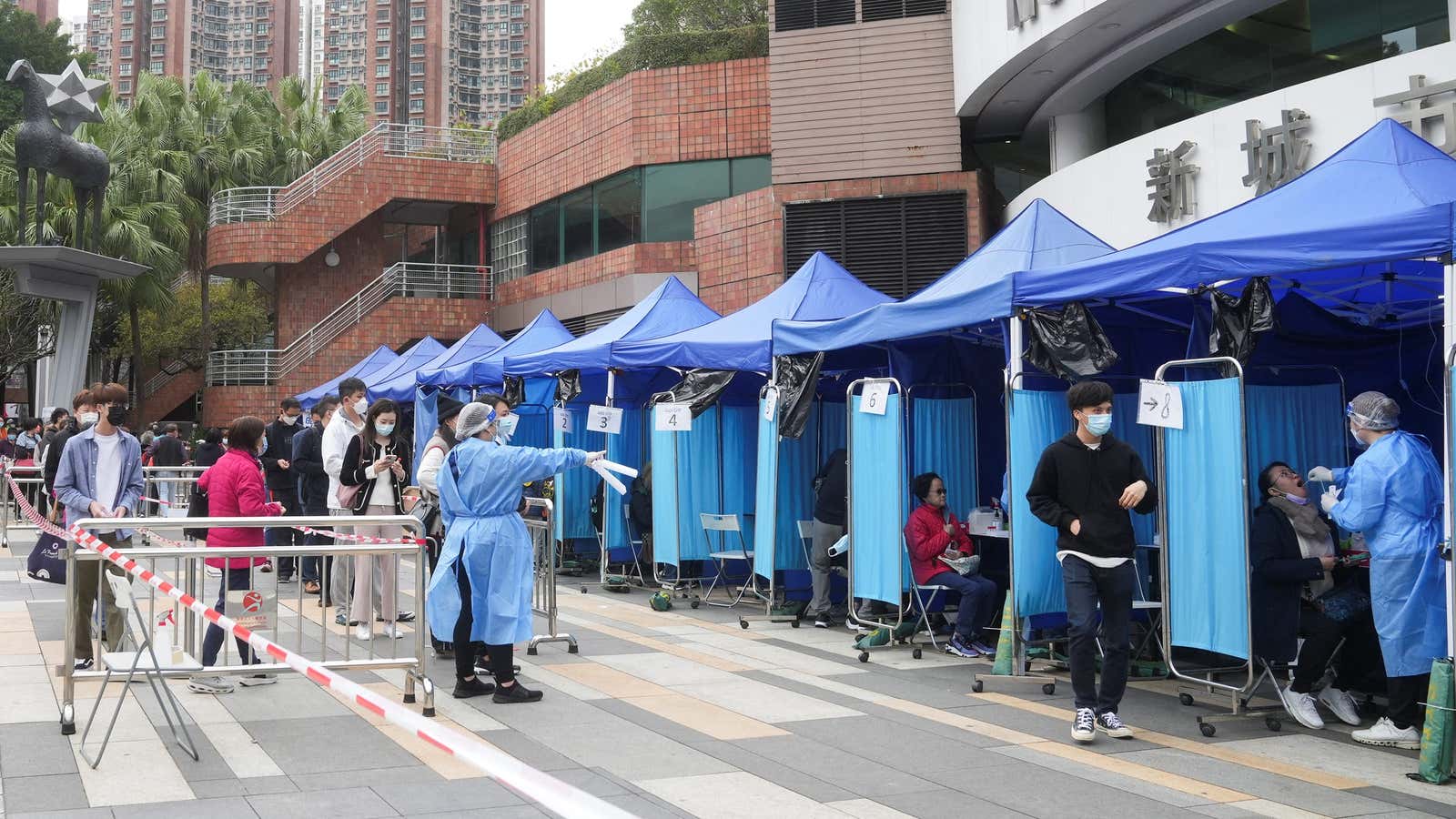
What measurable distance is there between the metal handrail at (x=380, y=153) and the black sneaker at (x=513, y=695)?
2662 centimetres

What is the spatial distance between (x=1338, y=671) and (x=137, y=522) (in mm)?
6580

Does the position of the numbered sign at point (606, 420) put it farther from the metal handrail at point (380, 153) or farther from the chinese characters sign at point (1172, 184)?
the metal handrail at point (380, 153)

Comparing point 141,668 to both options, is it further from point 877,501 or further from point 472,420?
point 877,501

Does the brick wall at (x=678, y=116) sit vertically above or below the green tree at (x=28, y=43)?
below

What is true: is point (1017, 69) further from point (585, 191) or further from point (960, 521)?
point (585, 191)

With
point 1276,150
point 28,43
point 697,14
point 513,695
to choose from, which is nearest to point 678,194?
point 697,14

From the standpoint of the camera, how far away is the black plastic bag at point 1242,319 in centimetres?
681


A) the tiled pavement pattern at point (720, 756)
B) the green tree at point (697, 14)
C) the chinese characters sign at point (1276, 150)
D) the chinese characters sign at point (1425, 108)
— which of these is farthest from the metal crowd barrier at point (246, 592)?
the green tree at point (697, 14)

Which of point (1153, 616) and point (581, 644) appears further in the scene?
point (581, 644)

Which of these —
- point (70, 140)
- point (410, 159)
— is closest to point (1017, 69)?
point (70, 140)

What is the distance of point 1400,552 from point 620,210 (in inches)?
842

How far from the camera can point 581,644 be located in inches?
370

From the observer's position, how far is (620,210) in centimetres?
2608

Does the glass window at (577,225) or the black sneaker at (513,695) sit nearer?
the black sneaker at (513,695)
